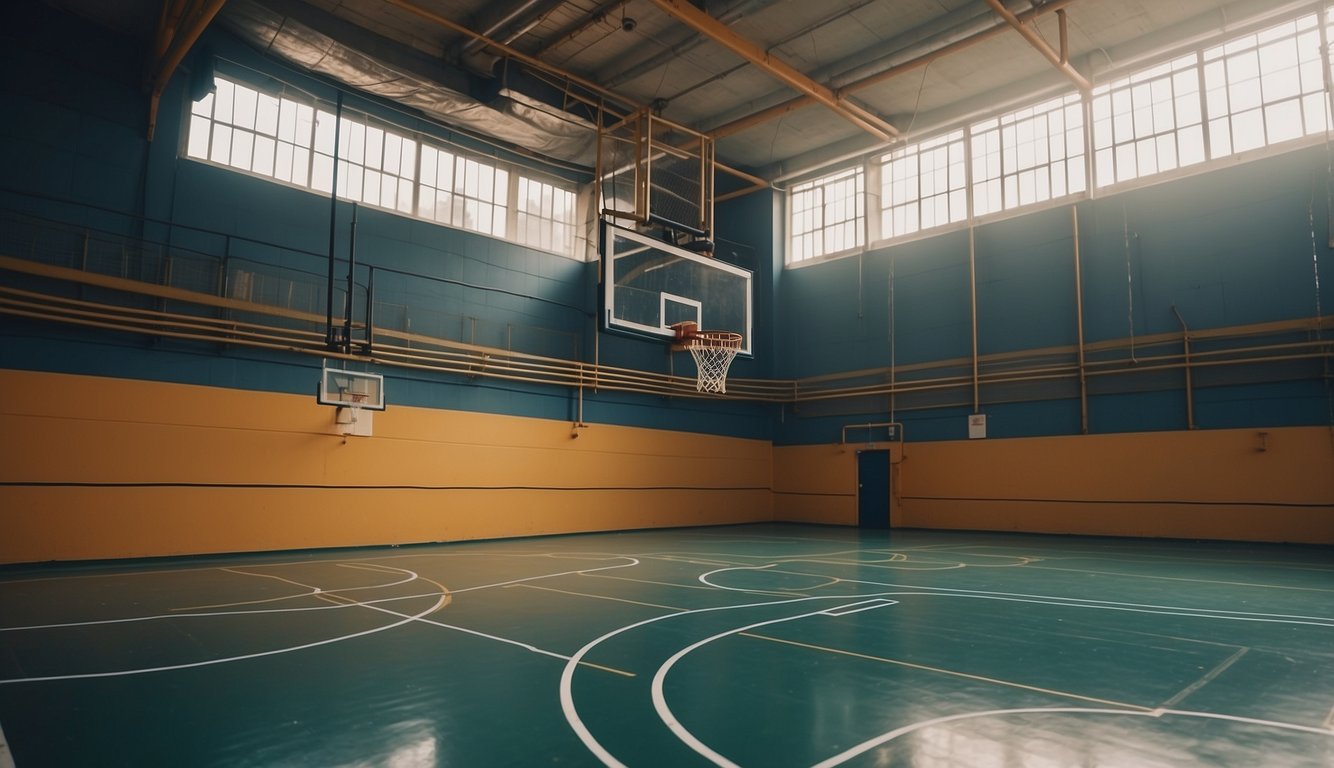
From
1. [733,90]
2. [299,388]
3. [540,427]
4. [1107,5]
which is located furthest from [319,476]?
[1107,5]

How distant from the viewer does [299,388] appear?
41.5 ft

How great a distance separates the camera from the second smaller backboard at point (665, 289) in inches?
515

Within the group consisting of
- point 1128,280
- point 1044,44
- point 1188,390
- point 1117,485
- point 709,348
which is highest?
point 1044,44

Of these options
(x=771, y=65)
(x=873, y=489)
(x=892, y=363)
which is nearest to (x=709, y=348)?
(x=771, y=65)

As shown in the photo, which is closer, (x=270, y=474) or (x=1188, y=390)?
(x=270, y=474)

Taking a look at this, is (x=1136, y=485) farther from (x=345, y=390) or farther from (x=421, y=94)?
(x=421, y=94)

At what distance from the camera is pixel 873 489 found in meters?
18.2

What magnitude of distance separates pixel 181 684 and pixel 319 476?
347 inches

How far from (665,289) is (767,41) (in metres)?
5.12

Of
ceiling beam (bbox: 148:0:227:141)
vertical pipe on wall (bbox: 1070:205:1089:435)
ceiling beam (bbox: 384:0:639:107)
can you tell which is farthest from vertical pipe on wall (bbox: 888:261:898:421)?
ceiling beam (bbox: 148:0:227:141)

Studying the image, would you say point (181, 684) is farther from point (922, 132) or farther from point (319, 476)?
point (922, 132)

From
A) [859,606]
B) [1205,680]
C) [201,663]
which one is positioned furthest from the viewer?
[859,606]

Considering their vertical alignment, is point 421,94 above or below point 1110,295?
above

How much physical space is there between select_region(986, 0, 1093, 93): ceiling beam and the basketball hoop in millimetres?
6875
